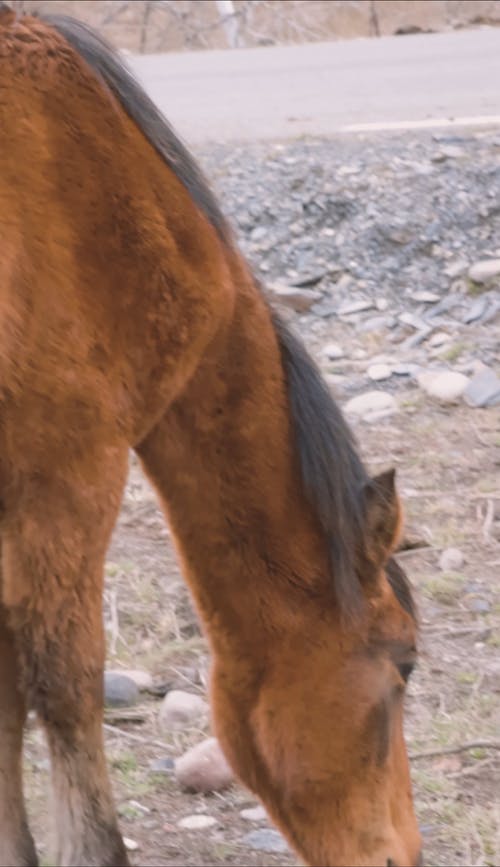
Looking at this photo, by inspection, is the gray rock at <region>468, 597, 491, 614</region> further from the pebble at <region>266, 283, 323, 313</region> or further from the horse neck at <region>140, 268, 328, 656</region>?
the pebble at <region>266, 283, 323, 313</region>

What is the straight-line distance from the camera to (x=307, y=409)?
3.20m

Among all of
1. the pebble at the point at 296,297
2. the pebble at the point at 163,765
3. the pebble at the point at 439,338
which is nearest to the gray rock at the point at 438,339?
the pebble at the point at 439,338

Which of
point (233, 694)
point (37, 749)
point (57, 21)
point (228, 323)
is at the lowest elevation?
point (37, 749)

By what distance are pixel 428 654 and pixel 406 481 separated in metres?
1.21

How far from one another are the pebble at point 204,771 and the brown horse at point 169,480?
1.79 ft

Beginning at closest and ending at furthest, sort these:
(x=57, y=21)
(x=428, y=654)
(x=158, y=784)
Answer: (x=57, y=21), (x=158, y=784), (x=428, y=654)

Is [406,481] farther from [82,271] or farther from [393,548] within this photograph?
[82,271]

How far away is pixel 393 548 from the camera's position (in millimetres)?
3182

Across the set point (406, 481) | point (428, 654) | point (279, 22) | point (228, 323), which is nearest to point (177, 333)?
point (228, 323)

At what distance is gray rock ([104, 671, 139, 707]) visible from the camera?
13.7ft

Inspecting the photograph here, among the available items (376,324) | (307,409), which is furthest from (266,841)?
(376,324)

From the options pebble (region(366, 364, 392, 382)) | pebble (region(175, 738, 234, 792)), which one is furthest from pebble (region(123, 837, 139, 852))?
pebble (region(366, 364, 392, 382))

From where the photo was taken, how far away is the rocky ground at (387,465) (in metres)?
3.74

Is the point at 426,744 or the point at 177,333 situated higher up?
the point at 177,333
